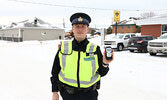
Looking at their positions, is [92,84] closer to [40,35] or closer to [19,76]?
[19,76]

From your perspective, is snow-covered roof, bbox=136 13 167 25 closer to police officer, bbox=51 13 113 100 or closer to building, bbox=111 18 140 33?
police officer, bbox=51 13 113 100

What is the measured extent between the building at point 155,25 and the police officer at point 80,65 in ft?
71.6

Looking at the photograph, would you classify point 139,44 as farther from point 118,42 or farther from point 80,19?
point 80,19

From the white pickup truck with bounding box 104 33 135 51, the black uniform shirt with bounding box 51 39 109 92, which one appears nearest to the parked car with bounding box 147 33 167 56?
the white pickup truck with bounding box 104 33 135 51

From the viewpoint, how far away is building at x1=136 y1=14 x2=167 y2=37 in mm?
22225

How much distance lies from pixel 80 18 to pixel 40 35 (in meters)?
44.4

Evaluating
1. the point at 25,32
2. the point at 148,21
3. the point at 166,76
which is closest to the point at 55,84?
the point at 166,76

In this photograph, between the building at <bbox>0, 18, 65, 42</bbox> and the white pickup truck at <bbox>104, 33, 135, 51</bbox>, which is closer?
the white pickup truck at <bbox>104, 33, 135, 51</bbox>

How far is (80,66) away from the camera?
212 centimetres

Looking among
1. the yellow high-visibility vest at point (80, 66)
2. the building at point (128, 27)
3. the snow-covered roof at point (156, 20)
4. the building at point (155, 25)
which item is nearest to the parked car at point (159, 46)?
the snow-covered roof at point (156, 20)

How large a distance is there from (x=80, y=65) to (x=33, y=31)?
1728 inches

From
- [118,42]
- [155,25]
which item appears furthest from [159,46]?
[155,25]

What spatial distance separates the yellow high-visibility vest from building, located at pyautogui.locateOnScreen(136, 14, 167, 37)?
71.8ft

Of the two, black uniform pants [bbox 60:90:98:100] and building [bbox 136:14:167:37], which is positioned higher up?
building [bbox 136:14:167:37]
